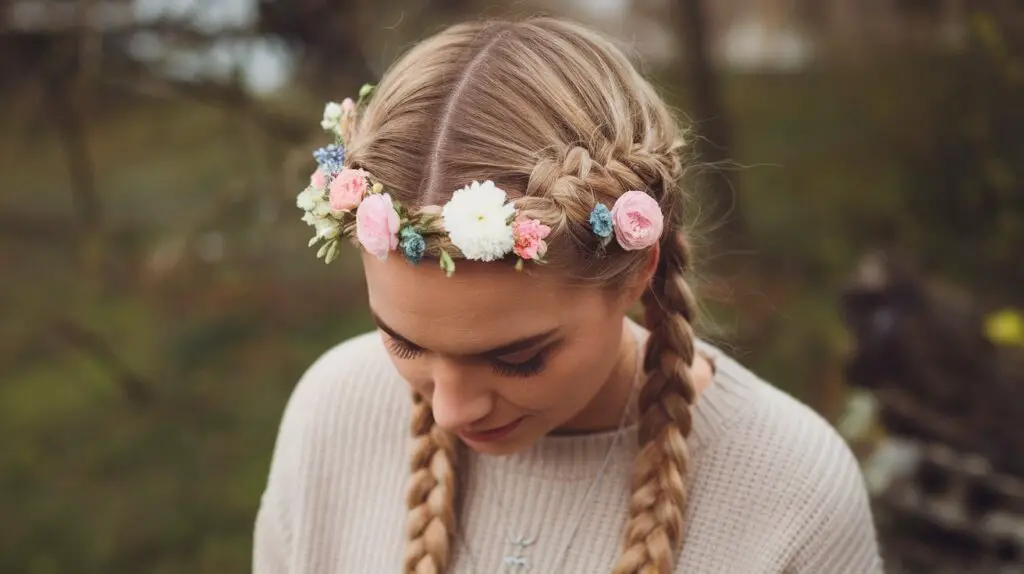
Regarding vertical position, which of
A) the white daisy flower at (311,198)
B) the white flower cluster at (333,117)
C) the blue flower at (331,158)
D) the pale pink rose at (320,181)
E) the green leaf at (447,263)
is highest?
the white flower cluster at (333,117)

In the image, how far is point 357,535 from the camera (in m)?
1.43

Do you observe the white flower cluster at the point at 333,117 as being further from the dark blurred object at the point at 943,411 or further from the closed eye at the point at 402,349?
the dark blurred object at the point at 943,411

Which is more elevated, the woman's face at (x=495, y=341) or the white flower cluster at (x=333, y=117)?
the white flower cluster at (x=333, y=117)

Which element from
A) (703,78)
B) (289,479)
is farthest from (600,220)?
(703,78)

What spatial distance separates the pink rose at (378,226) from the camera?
1.01 m

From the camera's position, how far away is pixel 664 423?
4.28ft

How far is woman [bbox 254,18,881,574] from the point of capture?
40.8 inches

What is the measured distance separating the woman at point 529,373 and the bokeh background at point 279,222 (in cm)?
126

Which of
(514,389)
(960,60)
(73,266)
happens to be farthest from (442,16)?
(514,389)

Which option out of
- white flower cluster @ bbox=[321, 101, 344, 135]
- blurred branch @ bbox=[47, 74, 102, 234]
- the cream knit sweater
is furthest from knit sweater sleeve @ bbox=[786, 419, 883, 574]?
blurred branch @ bbox=[47, 74, 102, 234]

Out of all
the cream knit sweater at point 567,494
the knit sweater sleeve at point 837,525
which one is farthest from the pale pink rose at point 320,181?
the knit sweater sleeve at point 837,525

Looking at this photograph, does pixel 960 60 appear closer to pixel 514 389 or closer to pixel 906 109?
pixel 906 109

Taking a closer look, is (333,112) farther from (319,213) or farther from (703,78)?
(703,78)

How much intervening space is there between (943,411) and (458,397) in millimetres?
1753
